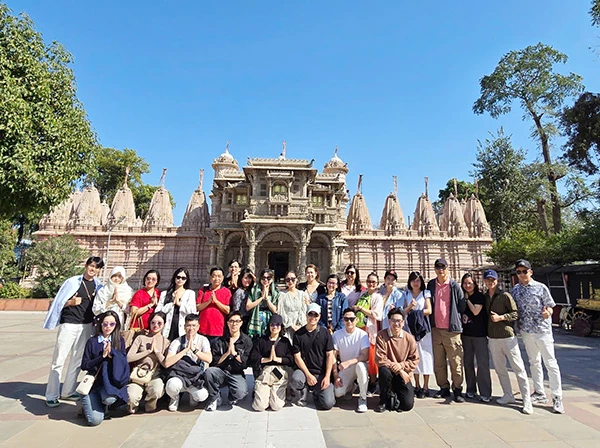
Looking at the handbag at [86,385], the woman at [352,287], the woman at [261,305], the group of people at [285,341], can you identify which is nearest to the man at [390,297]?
the group of people at [285,341]

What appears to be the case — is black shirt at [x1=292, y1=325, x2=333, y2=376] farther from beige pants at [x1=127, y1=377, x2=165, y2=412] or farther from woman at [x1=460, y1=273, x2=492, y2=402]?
woman at [x1=460, y1=273, x2=492, y2=402]

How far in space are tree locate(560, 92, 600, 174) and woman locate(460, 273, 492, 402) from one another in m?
13.8

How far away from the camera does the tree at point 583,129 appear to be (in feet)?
46.1

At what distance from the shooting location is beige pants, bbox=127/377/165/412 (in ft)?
13.7

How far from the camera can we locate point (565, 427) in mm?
3967

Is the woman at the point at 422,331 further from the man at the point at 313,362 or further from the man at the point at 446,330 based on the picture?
the man at the point at 313,362

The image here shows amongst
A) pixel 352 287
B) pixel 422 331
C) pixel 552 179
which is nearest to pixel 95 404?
pixel 352 287

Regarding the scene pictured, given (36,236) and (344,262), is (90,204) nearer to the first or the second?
(36,236)

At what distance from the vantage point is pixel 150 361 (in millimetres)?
4422

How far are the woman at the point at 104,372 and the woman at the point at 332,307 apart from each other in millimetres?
2884

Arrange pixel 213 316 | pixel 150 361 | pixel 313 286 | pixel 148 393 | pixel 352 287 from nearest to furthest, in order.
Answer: pixel 148 393
pixel 150 361
pixel 213 316
pixel 313 286
pixel 352 287

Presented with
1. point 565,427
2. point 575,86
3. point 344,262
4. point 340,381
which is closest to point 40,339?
point 340,381

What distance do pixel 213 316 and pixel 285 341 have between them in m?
1.18

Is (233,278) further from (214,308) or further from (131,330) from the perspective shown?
(131,330)
